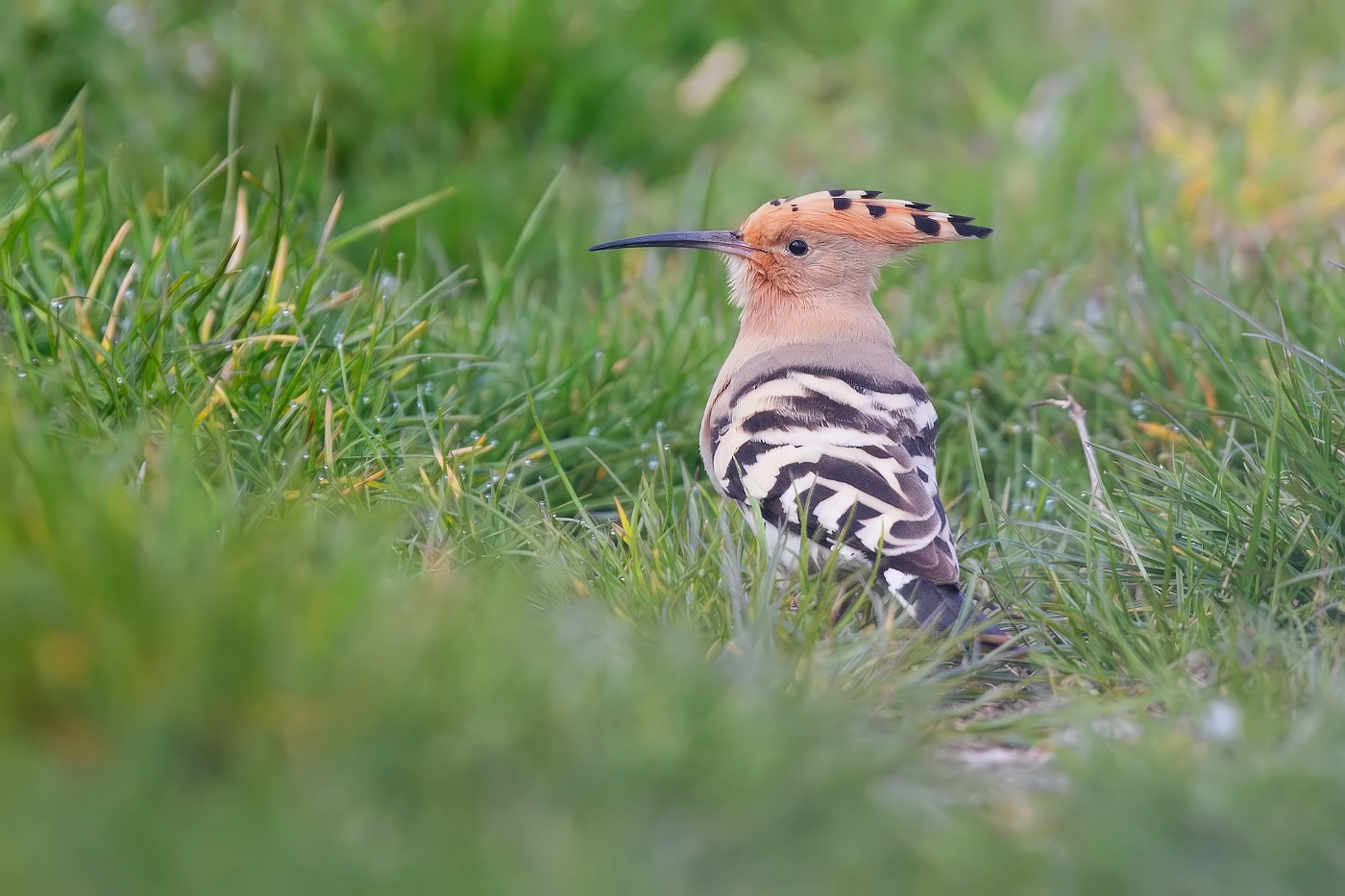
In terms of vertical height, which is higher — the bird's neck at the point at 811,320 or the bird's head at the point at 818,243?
the bird's head at the point at 818,243

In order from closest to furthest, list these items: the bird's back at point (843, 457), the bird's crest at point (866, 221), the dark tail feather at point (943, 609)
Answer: the dark tail feather at point (943, 609) < the bird's back at point (843, 457) < the bird's crest at point (866, 221)

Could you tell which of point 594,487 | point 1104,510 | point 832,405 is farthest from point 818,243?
point 1104,510

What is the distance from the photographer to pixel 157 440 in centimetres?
261

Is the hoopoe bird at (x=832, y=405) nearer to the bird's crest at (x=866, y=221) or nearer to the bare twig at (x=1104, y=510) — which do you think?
the bird's crest at (x=866, y=221)

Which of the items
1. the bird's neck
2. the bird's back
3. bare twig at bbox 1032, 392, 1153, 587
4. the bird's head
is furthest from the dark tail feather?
the bird's head

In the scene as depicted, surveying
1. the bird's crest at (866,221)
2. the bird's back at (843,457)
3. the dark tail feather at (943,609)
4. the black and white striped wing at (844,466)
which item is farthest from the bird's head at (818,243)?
the dark tail feather at (943,609)

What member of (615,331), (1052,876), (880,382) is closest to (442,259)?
(615,331)

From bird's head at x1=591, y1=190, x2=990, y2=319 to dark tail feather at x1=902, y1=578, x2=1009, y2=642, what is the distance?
1.01m

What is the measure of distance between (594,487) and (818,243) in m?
0.74

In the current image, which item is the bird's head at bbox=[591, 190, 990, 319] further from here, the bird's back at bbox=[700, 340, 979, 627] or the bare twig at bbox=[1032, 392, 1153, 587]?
the bare twig at bbox=[1032, 392, 1153, 587]

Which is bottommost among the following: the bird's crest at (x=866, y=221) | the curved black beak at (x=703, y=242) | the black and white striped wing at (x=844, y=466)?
the black and white striped wing at (x=844, y=466)

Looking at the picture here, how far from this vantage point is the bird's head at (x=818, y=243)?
11.0 feet

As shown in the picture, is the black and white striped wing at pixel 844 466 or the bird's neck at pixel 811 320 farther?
the bird's neck at pixel 811 320

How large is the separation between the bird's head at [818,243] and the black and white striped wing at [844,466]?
1.28 ft
